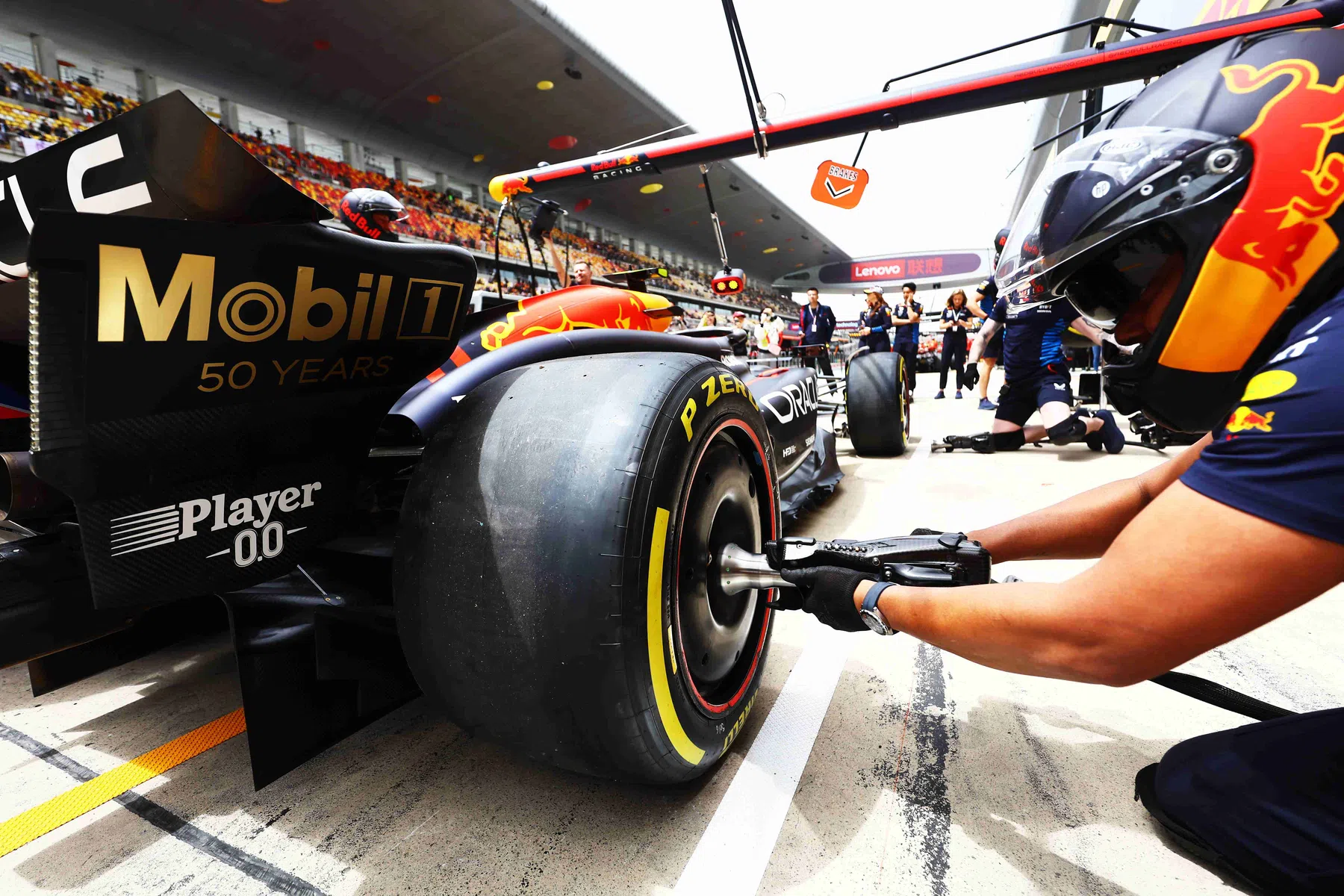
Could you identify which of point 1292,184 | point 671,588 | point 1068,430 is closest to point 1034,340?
point 1068,430

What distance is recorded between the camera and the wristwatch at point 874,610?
43.9 inches

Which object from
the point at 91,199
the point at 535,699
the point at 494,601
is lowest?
the point at 535,699

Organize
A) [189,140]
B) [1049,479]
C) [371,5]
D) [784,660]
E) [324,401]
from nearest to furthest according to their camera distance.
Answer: [189,140] → [324,401] → [784,660] → [1049,479] → [371,5]

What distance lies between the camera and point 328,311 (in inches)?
44.0

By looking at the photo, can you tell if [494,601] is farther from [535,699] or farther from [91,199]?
[91,199]

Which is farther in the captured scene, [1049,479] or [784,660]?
[1049,479]

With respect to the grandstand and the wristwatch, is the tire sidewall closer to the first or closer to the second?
the wristwatch

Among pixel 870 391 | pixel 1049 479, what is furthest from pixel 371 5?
pixel 1049 479

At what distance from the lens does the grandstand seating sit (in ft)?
30.9

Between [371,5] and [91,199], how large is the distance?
12.5m

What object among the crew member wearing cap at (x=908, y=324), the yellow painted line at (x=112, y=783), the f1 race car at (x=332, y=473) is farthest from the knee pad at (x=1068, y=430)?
the yellow painted line at (x=112, y=783)

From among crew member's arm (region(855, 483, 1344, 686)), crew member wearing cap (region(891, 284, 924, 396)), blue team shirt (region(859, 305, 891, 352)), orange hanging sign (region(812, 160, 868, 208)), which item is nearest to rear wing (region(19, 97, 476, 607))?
crew member's arm (region(855, 483, 1344, 686))

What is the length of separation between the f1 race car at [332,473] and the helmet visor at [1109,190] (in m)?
0.67

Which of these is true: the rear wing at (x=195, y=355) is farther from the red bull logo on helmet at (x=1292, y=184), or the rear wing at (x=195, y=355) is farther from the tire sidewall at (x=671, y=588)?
the red bull logo on helmet at (x=1292, y=184)
